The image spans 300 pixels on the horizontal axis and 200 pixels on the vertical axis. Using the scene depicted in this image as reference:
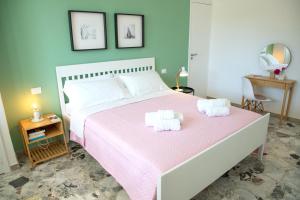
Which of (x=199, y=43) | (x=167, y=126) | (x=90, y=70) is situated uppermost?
(x=199, y=43)

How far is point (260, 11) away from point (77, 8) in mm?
3084

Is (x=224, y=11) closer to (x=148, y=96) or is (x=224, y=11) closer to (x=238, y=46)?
(x=238, y=46)

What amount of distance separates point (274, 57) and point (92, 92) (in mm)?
3124

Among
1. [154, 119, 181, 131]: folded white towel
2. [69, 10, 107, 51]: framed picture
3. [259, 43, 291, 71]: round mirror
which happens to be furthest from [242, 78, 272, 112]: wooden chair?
[69, 10, 107, 51]: framed picture

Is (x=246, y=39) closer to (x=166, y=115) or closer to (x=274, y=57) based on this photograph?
(x=274, y=57)

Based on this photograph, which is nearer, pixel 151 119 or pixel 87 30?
pixel 151 119

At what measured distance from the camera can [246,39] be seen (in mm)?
4039

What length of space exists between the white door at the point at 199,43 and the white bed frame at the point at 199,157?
2.09 meters

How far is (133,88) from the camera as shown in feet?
9.99

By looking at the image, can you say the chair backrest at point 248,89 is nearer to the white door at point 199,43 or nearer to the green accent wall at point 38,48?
the white door at point 199,43

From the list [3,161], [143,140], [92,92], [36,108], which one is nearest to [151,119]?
[143,140]

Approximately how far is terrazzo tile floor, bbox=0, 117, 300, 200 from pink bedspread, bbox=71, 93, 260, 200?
27 cm

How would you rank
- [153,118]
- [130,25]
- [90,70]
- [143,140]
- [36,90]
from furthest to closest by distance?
1. [130,25]
2. [90,70]
3. [36,90]
4. [153,118]
5. [143,140]

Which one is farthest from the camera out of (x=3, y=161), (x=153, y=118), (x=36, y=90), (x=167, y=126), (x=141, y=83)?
(x=141, y=83)
